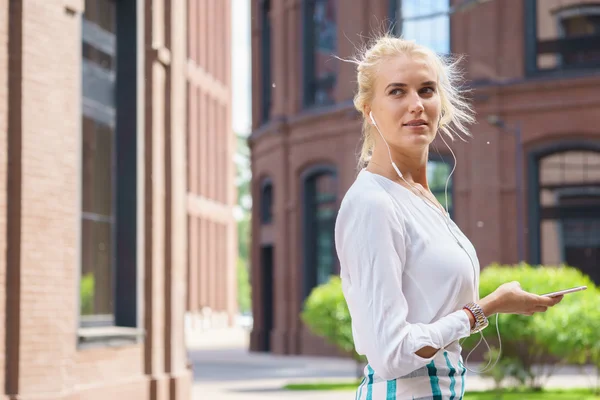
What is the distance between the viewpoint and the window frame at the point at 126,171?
46.7ft

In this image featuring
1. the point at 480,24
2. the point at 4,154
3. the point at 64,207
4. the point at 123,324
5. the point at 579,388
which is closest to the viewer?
the point at 4,154

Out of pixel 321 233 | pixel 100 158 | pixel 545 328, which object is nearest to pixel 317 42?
pixel 321 233

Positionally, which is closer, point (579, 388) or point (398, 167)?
point (398, 167)

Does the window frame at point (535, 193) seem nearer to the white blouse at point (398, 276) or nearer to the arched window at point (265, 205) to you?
the arched window at point (265, 205)

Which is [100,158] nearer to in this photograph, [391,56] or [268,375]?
[268,375]

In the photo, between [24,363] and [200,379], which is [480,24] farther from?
[24,363]

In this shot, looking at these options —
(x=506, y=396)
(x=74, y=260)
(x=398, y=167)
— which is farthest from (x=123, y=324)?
(x=398, y=167)

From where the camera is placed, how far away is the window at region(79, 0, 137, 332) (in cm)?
1422

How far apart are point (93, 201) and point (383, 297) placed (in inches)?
510

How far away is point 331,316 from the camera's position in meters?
20.6

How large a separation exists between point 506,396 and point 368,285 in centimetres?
1527

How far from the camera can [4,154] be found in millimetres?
10742

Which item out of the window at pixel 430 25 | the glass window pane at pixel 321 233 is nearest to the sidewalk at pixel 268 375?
the glass window pane at pixel 321 233

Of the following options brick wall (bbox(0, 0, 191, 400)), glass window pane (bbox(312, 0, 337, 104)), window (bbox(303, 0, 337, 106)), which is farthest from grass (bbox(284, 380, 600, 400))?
window (bbox(303, 0, 337, 106))
